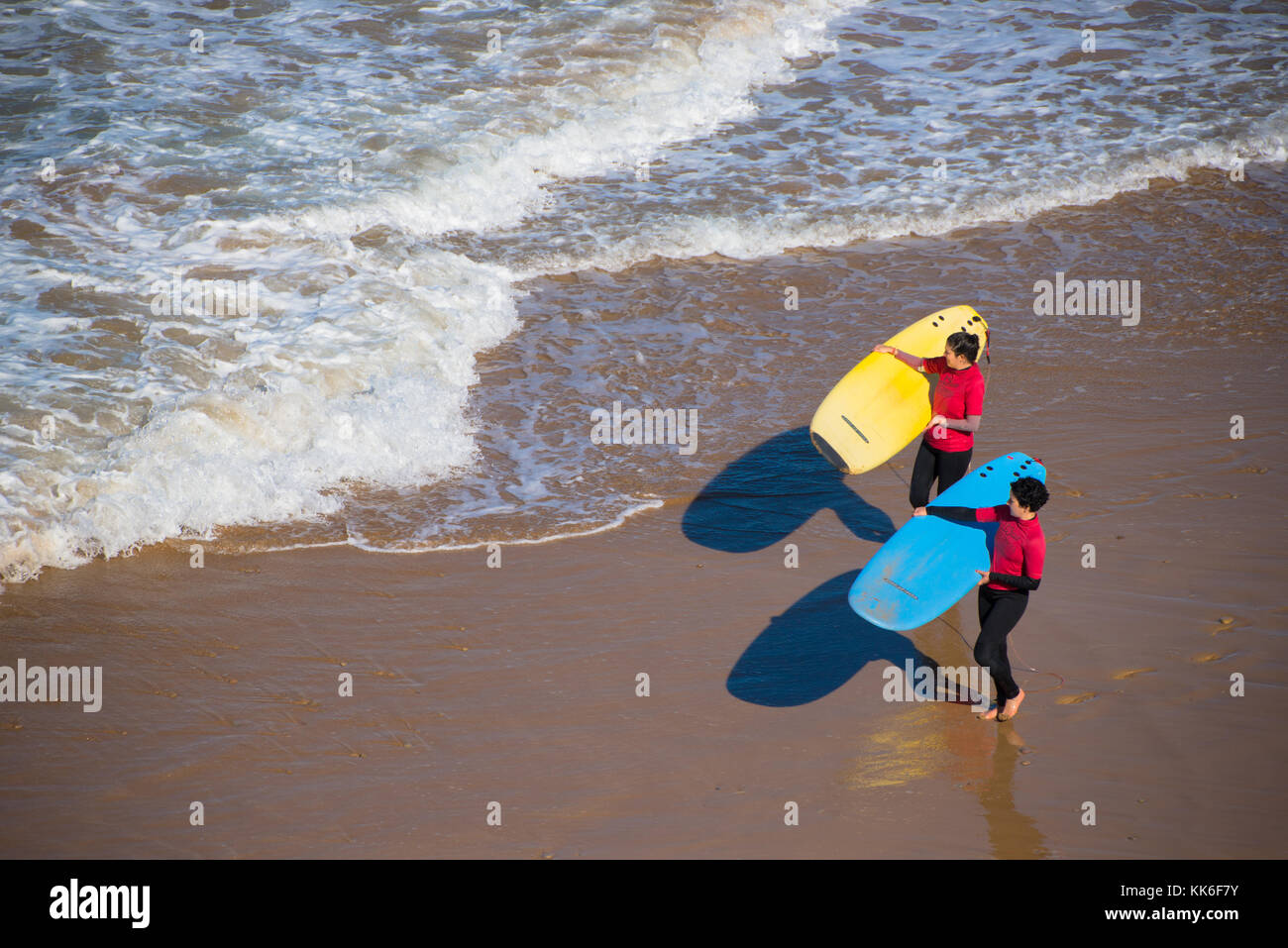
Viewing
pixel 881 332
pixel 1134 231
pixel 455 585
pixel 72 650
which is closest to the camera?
pixel 72 650

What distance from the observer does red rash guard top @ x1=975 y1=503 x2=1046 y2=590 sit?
469cm

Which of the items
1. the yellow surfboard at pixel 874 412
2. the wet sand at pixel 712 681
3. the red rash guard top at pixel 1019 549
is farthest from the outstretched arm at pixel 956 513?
the red rash guard top at pixel 1019 549

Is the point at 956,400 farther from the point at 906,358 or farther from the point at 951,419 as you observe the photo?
the point at 906,358

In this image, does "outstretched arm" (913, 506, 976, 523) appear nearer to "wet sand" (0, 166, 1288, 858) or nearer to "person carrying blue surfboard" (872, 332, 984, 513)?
"person carrying blue surfboard" (872, 332, 984, 513)

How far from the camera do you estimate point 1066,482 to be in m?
6.51

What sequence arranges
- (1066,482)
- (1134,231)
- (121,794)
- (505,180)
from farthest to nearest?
1. (505,180)
2. (1134,231)
3. (1066,482)
4. (121,794)

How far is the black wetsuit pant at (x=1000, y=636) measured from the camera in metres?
4.69

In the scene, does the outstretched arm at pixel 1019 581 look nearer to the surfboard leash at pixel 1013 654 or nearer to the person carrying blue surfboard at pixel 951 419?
the surfboard leash at pixel 1013 654

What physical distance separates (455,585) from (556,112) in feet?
27.4

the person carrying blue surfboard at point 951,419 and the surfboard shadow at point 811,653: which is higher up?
the person carrying blue surfboard at point 951,419

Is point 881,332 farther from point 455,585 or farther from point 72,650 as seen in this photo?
point 72,650

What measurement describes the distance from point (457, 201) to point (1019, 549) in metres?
7.83
